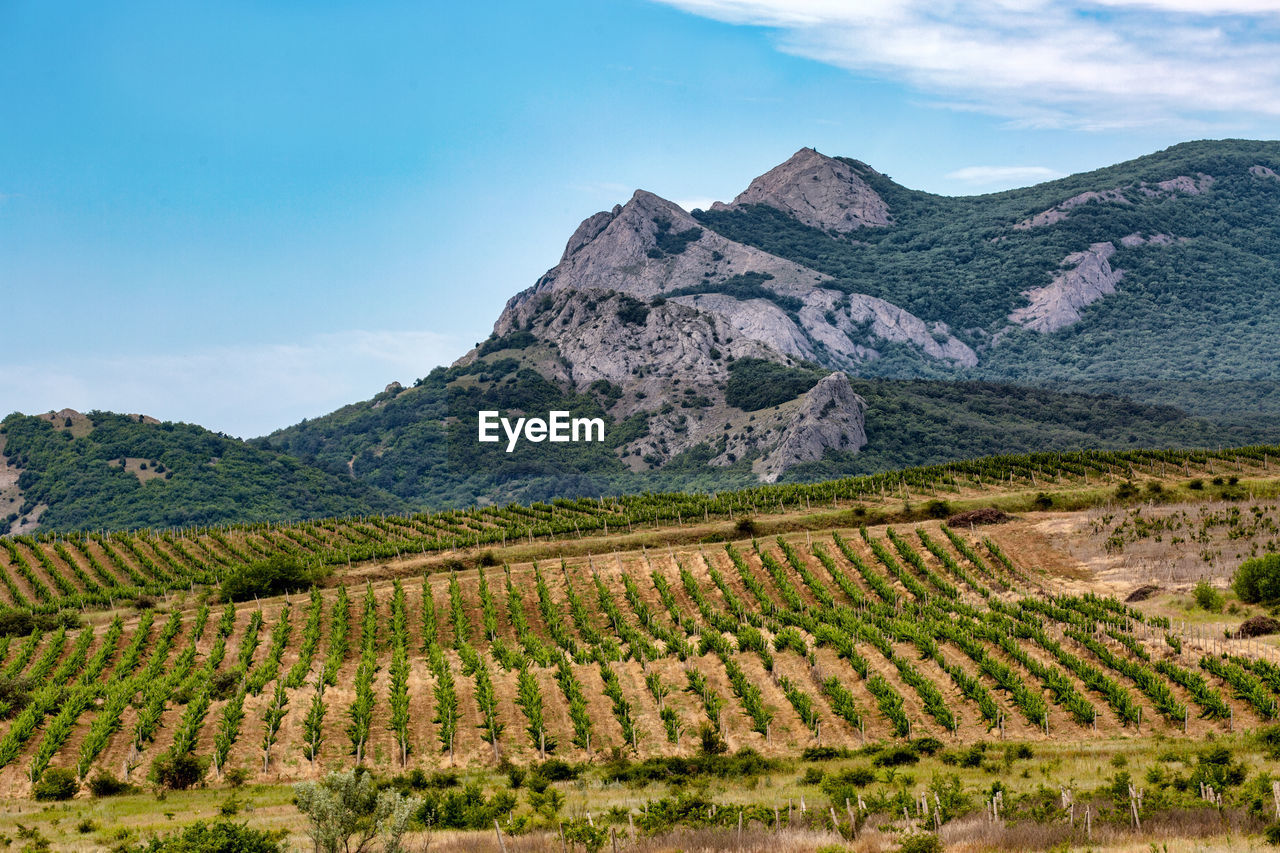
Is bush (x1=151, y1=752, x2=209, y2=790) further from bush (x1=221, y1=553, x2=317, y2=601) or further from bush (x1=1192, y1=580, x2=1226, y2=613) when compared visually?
bush (x1=1192, y1=580, x2=1226, y2=613)

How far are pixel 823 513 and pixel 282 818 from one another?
56.6 meters

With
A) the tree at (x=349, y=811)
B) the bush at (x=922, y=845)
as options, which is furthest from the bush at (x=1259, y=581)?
the tree at (x=349, y=811)

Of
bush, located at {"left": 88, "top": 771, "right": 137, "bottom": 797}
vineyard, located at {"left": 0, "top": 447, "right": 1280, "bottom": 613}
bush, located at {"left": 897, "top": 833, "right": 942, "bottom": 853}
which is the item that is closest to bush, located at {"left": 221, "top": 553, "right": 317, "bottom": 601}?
vineyard, located at {"left": 0, "top": 447, "right": 1280, "bottom": 613}

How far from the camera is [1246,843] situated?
32.5 m

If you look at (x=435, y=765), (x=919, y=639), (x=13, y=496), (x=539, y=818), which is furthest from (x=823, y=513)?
(x=13, y=496)

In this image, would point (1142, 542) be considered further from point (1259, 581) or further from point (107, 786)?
point (107, 786)

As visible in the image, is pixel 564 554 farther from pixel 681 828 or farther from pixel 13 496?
pixel 13 496

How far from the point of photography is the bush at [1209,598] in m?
63.5

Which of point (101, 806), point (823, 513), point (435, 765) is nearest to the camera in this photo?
point (101, 806)

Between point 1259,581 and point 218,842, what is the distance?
53.6 m

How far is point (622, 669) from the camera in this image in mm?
58219

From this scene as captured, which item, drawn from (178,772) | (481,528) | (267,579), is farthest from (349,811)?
(481,528)

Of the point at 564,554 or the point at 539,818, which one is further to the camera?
the point at 564,554

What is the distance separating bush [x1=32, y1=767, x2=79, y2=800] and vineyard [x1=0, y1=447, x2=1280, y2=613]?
1484 inches
